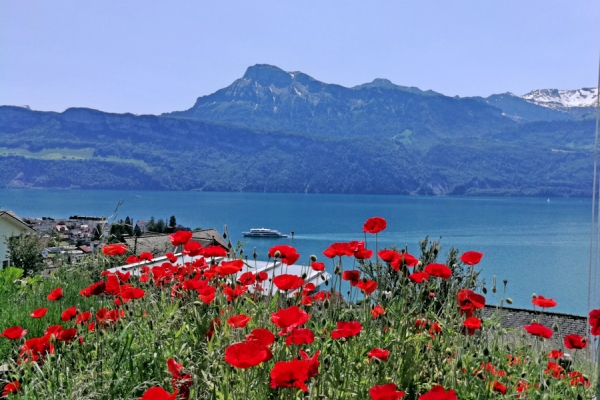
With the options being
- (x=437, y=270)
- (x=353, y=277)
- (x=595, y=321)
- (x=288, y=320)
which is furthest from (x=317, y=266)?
(x=595, y=321)

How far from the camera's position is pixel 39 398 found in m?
1.78

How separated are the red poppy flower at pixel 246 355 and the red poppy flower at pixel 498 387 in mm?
940

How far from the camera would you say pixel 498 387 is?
1.72 m

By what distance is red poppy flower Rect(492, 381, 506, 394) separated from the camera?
1.71 meters

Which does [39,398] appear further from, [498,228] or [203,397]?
[498,228]

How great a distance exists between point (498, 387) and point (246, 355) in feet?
3.30

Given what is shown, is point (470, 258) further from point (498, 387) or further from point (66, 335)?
point (66, 335)

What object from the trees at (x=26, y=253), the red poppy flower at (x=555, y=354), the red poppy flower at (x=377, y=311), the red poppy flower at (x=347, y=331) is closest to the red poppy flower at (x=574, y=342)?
the red poppy flower at (x=555, y=354)

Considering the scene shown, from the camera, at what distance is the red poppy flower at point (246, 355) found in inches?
48.3

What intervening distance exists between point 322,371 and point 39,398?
3.54ft

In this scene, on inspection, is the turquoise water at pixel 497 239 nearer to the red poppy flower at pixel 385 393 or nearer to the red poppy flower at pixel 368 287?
the red poppy flower at pixel 368 287

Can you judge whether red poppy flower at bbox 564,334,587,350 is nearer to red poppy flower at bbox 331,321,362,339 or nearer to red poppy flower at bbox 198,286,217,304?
red poppy flower at bbox 331,321,362,339

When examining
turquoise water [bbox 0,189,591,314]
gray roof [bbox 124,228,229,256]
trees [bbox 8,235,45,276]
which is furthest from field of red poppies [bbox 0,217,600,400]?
turquoise water [bbox 0,189,591,314]

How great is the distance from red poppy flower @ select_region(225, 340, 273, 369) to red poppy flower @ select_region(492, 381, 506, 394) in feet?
3.08
